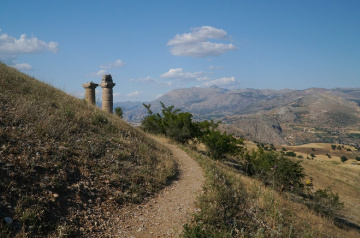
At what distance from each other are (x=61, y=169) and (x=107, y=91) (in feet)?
55.3

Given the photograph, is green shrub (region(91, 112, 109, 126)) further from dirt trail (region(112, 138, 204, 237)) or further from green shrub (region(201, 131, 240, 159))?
green shrub (region(201, 131, 240, 159))

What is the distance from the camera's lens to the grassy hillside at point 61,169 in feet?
15.4

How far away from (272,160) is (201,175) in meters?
9.54

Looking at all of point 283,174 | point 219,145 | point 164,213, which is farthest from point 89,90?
point 283,174

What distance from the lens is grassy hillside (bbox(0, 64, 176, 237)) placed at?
4.70 meters

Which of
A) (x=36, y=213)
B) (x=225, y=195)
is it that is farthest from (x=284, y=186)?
(x=36, y=213)

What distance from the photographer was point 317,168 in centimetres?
3544

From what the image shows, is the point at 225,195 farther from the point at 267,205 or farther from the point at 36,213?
the point at 36,213

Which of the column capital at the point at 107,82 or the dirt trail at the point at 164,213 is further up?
the column capital at the point at 107,82

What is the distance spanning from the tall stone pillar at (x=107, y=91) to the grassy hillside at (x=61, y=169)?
439 inches

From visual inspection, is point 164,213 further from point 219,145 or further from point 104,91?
point 104,91

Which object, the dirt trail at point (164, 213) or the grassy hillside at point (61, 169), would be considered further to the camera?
the dirt trail at point (164, 213)

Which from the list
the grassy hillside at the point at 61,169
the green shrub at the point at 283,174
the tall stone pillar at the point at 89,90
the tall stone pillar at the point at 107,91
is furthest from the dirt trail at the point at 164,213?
the tall stone pillar at the point at 89,90

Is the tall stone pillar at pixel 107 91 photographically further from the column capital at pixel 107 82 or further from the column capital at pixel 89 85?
the column capital at pixel 89 85
